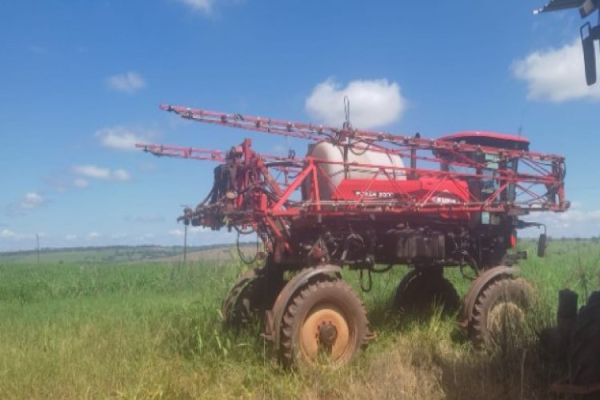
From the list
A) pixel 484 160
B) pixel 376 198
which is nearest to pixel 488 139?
pixel 484 160

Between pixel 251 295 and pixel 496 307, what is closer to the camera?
pixel 496 307

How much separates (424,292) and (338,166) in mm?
3188

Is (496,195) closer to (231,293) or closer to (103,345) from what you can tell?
(231,293)

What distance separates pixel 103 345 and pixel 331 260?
131 inches

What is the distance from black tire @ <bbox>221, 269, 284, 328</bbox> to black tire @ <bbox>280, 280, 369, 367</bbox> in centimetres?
172

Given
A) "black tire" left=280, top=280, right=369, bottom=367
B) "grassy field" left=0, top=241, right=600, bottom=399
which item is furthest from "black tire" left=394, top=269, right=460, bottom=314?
"black tire" left=280, top=280, right=369, bottom=367

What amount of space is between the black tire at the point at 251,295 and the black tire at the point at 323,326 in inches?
67.7

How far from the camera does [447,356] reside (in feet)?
20.6

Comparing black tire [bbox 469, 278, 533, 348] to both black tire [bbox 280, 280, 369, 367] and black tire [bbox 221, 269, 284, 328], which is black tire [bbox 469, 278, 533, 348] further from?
black tire [bbox 221, 269, 284, 328]

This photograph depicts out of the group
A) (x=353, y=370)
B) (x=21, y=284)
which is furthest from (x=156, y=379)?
(x=21, y=284)

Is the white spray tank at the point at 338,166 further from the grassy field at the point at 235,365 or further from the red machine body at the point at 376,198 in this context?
the grassy field at the point at 235,365

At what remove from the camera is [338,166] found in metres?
6.86

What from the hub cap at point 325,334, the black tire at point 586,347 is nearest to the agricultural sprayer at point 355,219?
the hub cap at point 325,334

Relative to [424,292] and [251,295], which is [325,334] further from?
[424,292]
